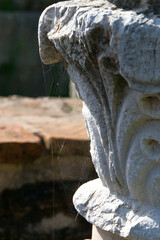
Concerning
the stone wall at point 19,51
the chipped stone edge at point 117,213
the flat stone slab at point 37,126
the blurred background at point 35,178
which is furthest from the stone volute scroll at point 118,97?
the stone wall at point 19,51

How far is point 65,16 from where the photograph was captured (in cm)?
123

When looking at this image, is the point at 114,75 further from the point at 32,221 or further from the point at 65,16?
the point at 32,221

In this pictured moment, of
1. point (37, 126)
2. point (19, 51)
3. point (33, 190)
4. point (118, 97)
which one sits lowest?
point (19, 51)

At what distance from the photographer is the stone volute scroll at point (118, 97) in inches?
39.7

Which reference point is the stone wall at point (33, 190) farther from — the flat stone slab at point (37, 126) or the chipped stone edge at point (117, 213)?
the chipped stone edge at point (117, 213)

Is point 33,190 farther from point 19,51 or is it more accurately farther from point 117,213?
point 19,51

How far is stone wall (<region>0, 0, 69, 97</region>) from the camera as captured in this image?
9844 millimetres

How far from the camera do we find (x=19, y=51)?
10141 millimetres

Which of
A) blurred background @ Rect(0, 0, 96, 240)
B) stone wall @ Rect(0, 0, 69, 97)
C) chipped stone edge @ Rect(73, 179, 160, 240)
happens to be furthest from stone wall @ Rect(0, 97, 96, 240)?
stone wall @ Rect(0, 0, 69, 97)

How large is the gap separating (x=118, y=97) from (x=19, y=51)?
30.1 ft

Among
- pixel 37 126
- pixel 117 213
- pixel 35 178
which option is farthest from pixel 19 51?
pixel 117 213

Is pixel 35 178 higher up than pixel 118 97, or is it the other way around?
pixel 118 97

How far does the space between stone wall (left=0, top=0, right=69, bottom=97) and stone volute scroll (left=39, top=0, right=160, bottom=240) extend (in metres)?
8.47

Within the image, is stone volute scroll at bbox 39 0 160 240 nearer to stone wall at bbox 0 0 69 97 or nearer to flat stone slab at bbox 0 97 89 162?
flat stone slab at bbox 0 97 89 162
